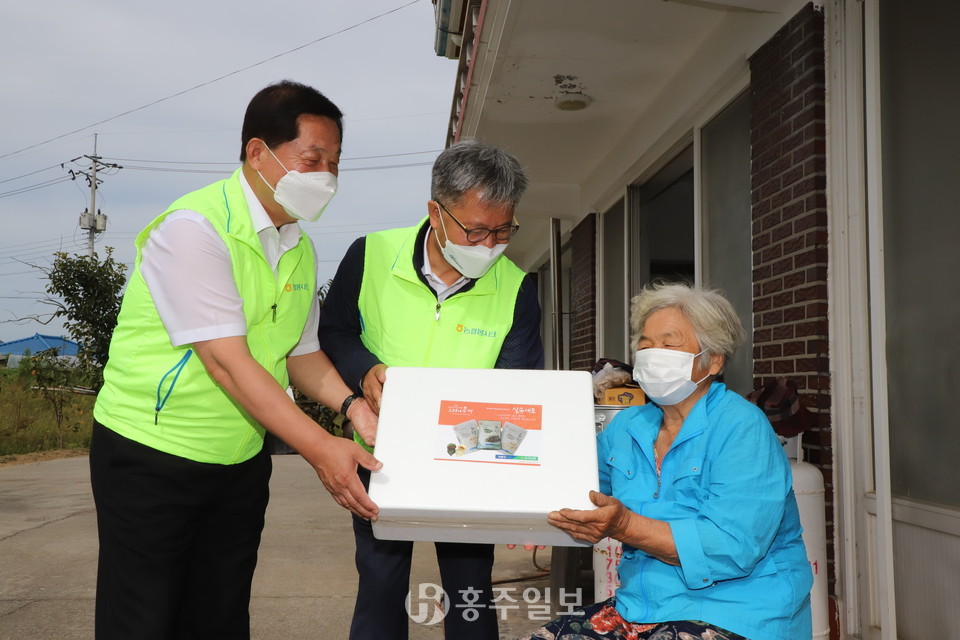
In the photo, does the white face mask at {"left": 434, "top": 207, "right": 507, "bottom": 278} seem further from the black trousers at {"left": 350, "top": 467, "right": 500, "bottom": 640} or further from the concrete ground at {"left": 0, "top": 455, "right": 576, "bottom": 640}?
the concrete ground at {"left": 0, "top": 455, "right": 576, "bottom": 640}

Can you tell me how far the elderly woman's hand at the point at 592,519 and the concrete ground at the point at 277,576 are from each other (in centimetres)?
71

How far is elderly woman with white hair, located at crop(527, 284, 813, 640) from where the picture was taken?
6.21ft

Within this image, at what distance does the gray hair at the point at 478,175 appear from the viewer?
221cm

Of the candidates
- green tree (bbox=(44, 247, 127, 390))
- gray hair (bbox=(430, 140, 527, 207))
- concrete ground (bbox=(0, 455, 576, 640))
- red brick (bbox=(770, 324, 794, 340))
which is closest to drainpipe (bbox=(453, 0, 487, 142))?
red brick (bbox=(770, 324, 794, 340))

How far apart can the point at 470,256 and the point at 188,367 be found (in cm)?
80

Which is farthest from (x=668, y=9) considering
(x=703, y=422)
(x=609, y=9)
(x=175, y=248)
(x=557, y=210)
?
(x=557, y=210)

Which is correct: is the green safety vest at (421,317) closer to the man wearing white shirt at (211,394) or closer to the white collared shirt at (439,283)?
the white collared shirt at (439,283)

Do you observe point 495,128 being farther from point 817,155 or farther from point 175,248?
point 175,248

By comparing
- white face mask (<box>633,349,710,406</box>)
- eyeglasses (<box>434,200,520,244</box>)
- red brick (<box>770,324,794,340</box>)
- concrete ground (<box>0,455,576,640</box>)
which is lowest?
concrete ground (<box>0,455,576,640</box>)

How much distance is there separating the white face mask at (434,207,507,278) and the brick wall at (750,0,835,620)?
6.66ft

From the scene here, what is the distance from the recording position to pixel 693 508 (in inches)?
79.0

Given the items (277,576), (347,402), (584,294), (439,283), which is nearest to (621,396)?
(439,283)

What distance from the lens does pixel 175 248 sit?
189 centimetres

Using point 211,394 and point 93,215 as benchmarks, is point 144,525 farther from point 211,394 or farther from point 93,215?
point 93,215
